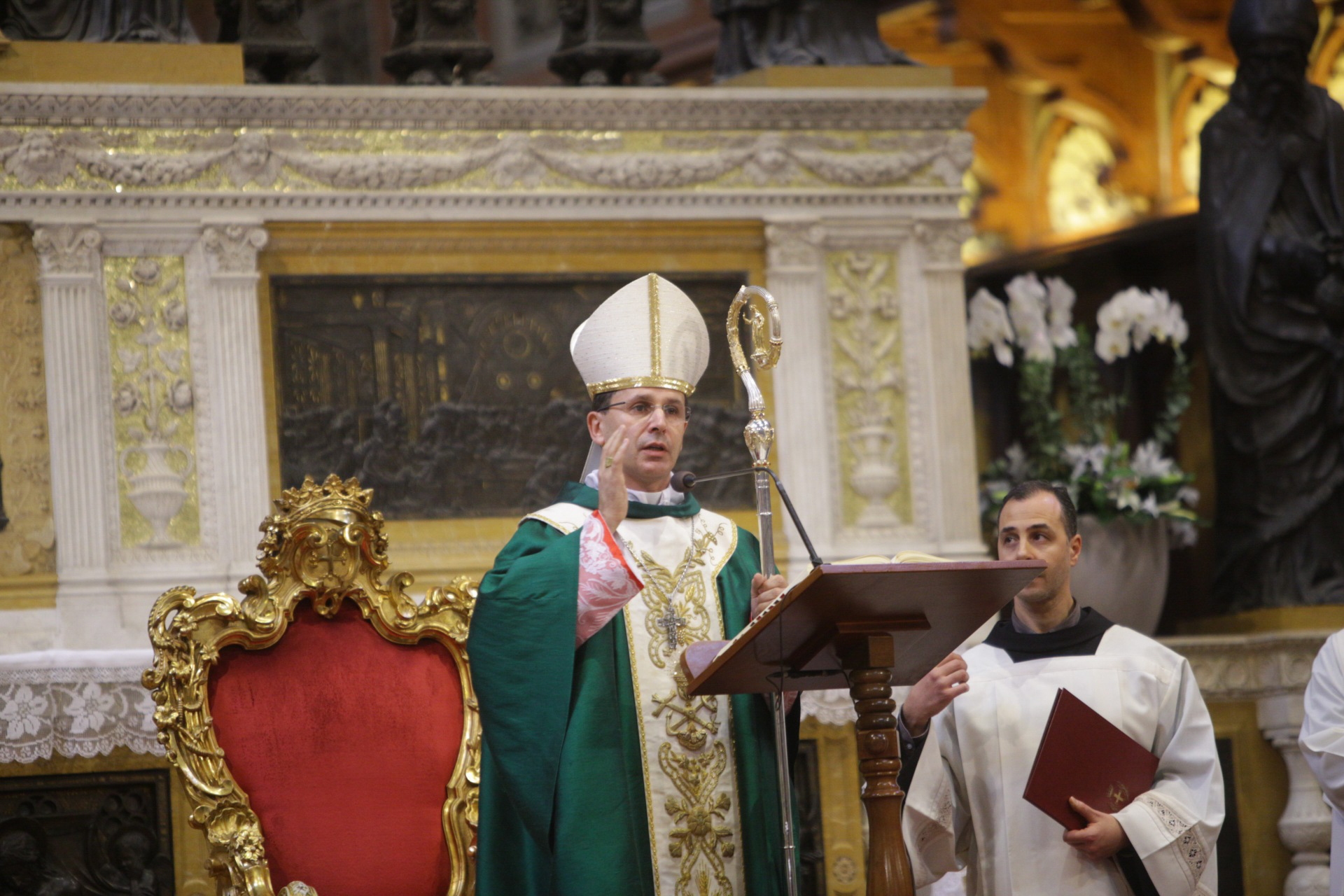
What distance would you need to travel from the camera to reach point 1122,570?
22.9 ft

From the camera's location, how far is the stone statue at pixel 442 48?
7.05m

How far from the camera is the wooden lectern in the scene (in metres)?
3.64

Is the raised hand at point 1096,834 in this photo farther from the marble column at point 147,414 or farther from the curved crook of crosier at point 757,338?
the marble column at point 147,414

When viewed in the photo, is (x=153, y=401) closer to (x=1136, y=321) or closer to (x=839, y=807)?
(x=839, y=807)

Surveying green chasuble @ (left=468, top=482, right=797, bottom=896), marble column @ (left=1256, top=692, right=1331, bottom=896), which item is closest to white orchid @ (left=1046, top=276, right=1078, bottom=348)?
marble column @ (left=1256, top=692, right=1331, bottom=896)

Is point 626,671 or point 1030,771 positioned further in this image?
point 1030,771

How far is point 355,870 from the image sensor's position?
4641 mm

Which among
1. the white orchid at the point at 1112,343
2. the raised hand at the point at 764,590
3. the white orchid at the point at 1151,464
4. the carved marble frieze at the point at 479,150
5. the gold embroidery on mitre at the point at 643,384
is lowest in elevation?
the raised hand at the point at 764,590

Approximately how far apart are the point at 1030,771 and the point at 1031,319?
294cm

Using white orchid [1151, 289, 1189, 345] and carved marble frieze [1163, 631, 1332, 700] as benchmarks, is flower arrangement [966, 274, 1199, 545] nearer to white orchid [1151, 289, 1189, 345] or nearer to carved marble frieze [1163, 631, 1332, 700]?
white orchid [1151, 289, 1189, 345]

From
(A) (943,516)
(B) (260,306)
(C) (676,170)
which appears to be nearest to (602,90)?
(C) (676,170)

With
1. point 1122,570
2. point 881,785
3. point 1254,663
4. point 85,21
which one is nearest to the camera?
point 881,785

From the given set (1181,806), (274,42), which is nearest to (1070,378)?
(274,42)

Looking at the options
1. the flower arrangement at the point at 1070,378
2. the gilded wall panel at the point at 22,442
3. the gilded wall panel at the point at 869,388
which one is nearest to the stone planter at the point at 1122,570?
the flower arrangement at the point at 1070,378
